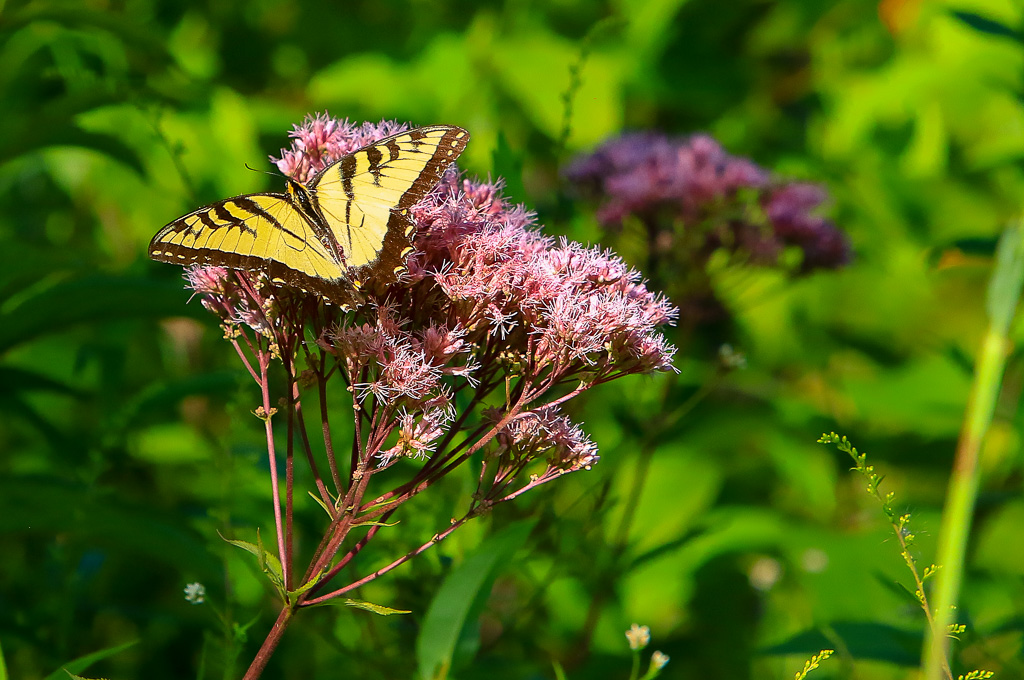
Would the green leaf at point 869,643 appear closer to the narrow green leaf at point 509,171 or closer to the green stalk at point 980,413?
the green stalk at point 980,413

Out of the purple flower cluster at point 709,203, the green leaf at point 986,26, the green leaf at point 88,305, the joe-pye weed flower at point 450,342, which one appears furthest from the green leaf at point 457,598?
the green leaf at point 986,26

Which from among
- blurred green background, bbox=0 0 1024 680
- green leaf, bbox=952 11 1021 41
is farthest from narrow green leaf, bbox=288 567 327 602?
green leaf, bbox=952 11 1021 41

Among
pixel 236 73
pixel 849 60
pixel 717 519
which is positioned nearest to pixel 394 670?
pixel 717 519

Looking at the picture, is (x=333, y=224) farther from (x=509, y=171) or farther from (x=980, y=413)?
(x=980, y=413)

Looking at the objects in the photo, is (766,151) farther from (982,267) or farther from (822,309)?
(982,267)

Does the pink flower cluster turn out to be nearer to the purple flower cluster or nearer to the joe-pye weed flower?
the joe-pye weed flower
